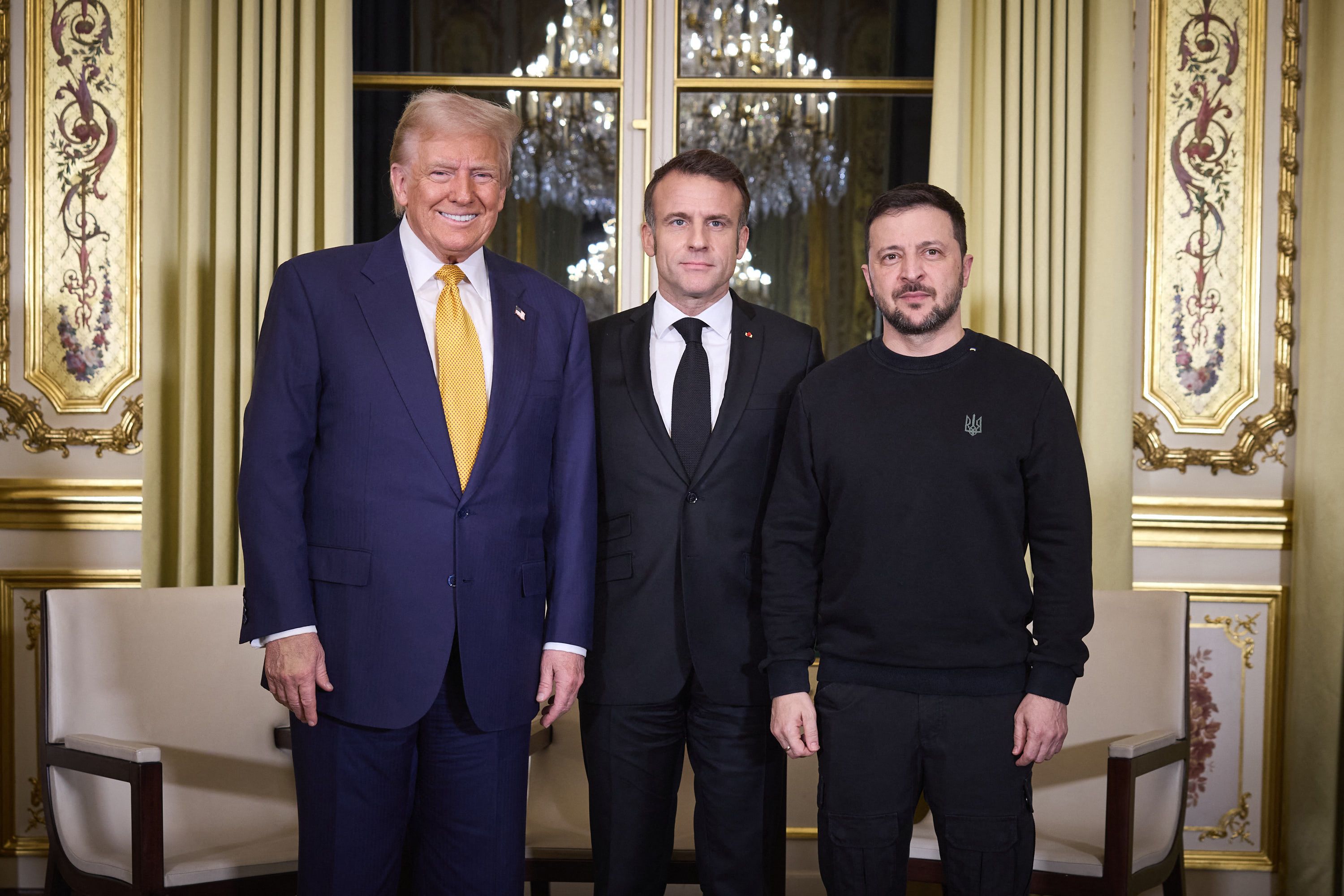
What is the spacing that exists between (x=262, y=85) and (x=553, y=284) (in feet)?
4.82

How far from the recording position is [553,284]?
1.86 meters

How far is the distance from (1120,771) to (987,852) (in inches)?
20.9

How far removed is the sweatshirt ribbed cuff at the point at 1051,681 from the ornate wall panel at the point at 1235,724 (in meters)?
1.52

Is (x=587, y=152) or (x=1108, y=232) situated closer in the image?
(x=1108, y=232)

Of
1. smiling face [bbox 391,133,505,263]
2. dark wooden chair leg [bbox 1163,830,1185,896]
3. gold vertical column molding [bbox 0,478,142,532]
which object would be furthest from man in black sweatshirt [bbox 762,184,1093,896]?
gold vertical column molding [bbox 0,478,142,532]

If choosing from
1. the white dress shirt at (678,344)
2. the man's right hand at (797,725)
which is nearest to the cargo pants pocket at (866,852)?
the man's right hand at (797,725)

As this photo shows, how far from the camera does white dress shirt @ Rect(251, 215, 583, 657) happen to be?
170cm

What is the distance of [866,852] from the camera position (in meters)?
1.67

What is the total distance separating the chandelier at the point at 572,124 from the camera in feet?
10.2

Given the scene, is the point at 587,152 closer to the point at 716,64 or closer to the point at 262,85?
the point at 716,64

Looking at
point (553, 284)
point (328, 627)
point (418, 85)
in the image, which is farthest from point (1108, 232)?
A: point (328, 627)

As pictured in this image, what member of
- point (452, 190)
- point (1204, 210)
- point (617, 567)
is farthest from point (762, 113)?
point (617, 567)

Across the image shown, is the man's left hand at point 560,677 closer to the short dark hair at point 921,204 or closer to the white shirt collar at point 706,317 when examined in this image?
the white shirt collar at point 706,317

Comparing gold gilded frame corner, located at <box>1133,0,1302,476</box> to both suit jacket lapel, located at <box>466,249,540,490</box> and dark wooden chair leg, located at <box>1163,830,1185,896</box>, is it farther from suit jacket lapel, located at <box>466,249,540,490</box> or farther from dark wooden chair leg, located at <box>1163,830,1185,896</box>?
suit jacket lapel, located at <box>466,249,540,490</box>
